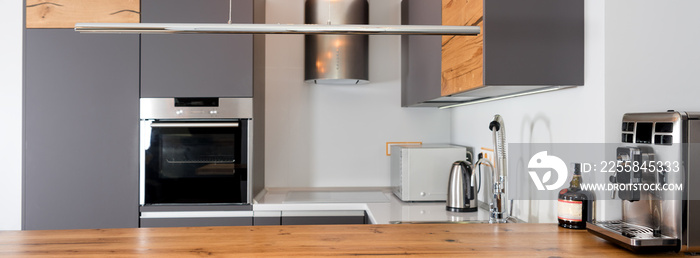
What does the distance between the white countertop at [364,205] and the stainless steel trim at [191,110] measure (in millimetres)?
499

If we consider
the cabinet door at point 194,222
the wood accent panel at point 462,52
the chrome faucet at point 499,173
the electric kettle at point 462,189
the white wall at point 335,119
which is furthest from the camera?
the white wall at point 335,119

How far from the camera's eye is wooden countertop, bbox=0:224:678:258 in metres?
1.53

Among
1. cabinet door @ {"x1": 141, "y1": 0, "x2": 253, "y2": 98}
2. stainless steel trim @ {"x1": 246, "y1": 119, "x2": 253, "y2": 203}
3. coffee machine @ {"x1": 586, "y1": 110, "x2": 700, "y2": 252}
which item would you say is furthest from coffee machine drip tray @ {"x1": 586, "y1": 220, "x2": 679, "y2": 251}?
cabinet door @ {"x1": 141, "y1": 0, "x2": 253, "y2": 98}

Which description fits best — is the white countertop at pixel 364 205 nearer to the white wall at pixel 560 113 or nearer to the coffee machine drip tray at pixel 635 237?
the white wall at pixel 560 113

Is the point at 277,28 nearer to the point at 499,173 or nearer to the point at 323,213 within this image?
the point at 499,173

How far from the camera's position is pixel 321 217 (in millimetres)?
3037

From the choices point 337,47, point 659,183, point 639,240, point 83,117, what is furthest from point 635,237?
point 83,117

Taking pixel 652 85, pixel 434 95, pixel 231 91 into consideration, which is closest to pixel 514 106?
pixel 434 95

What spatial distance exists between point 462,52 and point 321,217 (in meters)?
1.31

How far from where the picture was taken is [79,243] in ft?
5.42

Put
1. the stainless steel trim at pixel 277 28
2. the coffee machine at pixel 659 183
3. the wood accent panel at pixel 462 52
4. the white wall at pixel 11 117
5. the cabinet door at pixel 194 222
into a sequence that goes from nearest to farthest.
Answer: the coffee machine at pixel 659 183 → the stainless steel trim at pixel 277 28 → the wood accent panel at pixel 462 52 → the cabinet door at pixel 194 222 → the white wall at pixel 11 117

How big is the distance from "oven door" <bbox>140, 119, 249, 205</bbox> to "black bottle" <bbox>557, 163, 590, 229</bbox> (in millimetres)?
1712

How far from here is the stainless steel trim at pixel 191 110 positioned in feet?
9.86

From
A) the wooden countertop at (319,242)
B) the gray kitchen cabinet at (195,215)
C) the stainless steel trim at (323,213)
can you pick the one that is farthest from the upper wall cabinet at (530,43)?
the gray kitchen cabinet at (195,215)
